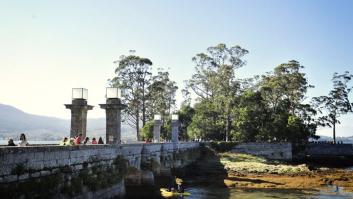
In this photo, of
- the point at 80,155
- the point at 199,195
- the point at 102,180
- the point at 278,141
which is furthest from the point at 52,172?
the point at 278,141

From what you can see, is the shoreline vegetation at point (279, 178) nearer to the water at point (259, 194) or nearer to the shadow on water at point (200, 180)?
the shadow on water at point (200, 180)

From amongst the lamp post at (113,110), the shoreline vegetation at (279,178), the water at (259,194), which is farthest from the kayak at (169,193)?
the shoreline vegetation at (279,178)

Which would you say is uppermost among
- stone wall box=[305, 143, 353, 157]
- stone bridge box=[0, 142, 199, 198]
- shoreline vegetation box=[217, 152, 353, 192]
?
stone bridge box=[0, 142, 199, 198]

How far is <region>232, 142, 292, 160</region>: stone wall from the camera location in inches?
2493

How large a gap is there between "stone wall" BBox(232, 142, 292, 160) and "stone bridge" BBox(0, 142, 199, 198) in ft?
120

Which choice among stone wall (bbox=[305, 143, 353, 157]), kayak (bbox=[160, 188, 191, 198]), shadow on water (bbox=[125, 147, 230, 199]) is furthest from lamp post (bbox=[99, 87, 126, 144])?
stone wall (bbox=[305, 143, 353, 157])

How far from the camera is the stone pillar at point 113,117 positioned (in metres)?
23.1

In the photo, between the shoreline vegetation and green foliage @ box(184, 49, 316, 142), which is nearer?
the shoreline vegetation

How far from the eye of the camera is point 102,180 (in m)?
18.6

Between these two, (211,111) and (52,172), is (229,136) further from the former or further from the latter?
(52,172)

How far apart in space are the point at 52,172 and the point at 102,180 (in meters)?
4.78

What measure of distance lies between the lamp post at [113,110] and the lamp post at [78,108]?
0.95 metres

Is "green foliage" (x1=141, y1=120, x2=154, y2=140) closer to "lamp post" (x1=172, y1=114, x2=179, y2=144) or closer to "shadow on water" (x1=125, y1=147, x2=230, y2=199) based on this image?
"shadow on water" (x1=125, y1=147, x2=230, y2=199)

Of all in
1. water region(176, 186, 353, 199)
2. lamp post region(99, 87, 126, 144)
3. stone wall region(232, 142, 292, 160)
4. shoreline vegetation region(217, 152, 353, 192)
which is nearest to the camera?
lamp post region(99, 87, 126, 144)
